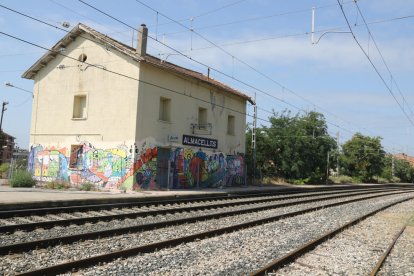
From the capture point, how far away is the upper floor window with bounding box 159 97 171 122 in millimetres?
26516

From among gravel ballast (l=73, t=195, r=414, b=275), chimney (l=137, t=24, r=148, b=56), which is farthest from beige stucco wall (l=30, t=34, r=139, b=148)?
gravel ballast (l=73, t=195, r=414, b=275)

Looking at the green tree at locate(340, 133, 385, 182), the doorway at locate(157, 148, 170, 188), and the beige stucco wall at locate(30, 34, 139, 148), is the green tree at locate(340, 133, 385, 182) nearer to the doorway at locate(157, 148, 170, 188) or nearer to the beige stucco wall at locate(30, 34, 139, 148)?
the doorway at locate(157, 148, 170, 188)

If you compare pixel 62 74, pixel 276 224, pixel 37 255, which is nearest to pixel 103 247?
pixel 37 255

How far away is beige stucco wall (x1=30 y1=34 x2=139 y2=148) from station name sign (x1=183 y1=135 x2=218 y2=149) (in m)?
4.52

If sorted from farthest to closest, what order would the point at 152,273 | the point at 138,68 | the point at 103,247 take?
1. the point at 138,68
2. the point at 103,247
3. the point at 152,273

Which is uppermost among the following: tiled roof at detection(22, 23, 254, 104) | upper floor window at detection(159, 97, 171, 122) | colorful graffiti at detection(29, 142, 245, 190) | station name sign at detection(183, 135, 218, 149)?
tiled roof at detection(22, 23, 254, 104)

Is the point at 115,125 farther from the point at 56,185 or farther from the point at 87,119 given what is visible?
the point at 56,185

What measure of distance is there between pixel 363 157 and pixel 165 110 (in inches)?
1799

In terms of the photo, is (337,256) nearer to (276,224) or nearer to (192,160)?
(276,224)

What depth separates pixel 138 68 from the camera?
80.1 feet

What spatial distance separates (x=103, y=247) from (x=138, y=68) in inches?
670

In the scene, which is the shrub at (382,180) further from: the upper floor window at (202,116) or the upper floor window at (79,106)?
the upper floor window at (79,106)

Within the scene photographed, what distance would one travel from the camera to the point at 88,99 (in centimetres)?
2641

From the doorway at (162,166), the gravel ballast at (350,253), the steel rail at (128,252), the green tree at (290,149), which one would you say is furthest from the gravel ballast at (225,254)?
the green tree at (290,149)
